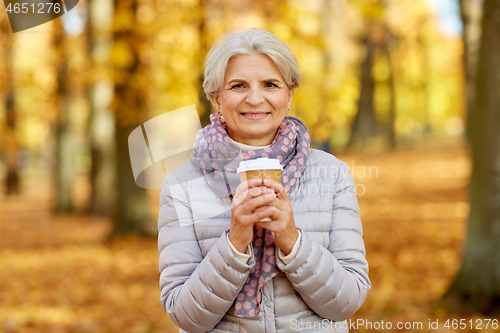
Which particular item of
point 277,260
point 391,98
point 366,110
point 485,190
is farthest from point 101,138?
point 391,98

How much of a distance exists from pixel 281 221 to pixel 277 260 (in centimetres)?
19

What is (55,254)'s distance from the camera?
9.01 m

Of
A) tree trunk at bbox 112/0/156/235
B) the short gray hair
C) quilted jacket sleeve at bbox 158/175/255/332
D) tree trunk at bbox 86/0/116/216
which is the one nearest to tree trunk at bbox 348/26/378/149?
tree trunk at bbox 86/0/116/216

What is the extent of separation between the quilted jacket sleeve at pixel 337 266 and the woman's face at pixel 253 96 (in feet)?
1.26

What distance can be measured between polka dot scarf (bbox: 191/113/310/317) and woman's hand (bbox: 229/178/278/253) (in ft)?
0.62

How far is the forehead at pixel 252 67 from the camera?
1.85 m

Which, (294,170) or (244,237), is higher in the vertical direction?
(294,170)

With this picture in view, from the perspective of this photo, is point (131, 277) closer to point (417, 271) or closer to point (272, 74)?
point (417, 271)

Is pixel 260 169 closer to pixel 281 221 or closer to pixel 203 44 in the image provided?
pixel 281 221

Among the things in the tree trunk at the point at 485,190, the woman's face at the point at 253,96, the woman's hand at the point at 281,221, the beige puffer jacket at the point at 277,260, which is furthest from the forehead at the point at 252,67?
the tree trunk at the point at 485,190

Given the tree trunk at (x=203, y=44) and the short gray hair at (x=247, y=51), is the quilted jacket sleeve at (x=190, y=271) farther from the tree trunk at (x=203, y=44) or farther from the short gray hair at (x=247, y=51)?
the tree trunk at (x=203, y=44)

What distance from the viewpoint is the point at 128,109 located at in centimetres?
850

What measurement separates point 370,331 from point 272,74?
142 inches

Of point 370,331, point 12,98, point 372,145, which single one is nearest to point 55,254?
point 370,331
